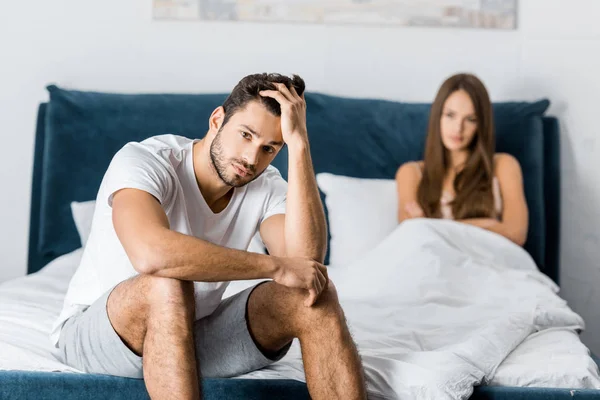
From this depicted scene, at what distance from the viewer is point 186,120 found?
332 centimetres

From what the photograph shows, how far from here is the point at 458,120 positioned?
3.26 m

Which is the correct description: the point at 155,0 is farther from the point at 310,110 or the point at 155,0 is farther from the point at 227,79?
the point at 310,110

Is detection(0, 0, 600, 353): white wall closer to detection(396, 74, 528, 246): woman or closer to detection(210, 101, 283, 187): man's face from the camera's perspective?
detection(396, 74, 528, 246): woman

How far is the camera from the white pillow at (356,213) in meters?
3.17

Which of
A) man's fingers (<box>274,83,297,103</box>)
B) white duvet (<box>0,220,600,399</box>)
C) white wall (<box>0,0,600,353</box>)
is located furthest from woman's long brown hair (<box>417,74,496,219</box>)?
man's fingers (<box>274,83,297,103</box>)

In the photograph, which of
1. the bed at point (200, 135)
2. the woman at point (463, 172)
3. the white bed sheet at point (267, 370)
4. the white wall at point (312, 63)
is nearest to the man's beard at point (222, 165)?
the white bed sheet at point (267, 370)

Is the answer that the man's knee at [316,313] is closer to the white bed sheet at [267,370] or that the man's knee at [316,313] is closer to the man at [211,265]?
the man at [211,265]

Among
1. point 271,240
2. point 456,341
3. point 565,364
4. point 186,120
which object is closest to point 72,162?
point 186,120

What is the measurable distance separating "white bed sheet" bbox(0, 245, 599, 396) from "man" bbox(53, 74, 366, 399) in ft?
0.27

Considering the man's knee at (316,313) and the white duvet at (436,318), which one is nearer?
the man's knee at (316,313)

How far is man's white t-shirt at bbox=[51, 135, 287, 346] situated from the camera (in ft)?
6.35

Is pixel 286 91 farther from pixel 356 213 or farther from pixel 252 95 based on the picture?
pixel 356 213

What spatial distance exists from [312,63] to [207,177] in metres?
1.75

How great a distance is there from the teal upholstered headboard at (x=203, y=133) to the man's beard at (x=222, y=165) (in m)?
1.31
